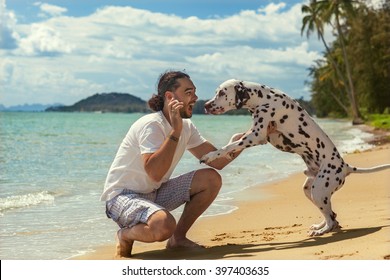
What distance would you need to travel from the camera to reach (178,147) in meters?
5.49

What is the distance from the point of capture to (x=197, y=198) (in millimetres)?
5793

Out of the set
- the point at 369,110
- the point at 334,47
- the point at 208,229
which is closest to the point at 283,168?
the point at 208,229

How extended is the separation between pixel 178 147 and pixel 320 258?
1.58 metres

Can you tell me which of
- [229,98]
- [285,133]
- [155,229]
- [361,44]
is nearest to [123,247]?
[155,229]

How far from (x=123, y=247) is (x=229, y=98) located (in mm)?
1580

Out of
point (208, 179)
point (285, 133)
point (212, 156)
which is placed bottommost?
point (208, 179)

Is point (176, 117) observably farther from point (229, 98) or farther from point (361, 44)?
point (361, 44)

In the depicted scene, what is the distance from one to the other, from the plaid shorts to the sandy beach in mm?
370

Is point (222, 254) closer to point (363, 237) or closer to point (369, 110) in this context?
point (363, 237)

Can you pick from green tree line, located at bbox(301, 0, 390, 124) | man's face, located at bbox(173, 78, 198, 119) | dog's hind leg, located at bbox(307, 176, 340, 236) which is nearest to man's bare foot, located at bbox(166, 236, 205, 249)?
dog's hind leg, located at bbox(307, 176, 340, 236)

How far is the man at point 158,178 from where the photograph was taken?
5.14 meters

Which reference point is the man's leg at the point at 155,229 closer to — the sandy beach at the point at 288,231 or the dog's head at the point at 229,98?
the sandy beach at the point at 288,231

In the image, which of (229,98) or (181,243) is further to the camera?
(181,243)

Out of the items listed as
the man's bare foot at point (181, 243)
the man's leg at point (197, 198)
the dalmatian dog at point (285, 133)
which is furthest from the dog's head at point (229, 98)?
the man's bare foot at point (181, 243)
